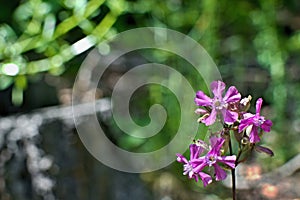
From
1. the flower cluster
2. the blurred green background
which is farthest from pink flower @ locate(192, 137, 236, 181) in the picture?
the blurred green background

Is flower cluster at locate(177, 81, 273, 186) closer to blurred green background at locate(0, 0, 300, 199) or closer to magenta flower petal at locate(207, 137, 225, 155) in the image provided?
magenta flower petal at locate(207, 137, 225, 155)

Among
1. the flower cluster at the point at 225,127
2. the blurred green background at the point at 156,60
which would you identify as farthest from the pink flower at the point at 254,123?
the blurred green background at the point at 156,60

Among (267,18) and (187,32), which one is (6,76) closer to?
(187,32)

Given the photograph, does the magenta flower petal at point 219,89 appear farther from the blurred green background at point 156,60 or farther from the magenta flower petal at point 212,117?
the blurred green background at point 156,60

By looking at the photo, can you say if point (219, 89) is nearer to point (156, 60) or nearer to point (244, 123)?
point (244, 123)

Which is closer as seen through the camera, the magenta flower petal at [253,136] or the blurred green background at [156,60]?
the magenta flower petal at [253,136]

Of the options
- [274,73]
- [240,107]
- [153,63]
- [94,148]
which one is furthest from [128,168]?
[240,107]

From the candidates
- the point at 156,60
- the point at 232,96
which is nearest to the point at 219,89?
the point at 232,96

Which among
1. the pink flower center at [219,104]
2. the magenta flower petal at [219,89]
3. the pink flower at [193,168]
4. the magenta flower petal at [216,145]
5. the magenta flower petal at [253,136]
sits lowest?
the pink flower at [193,168]
